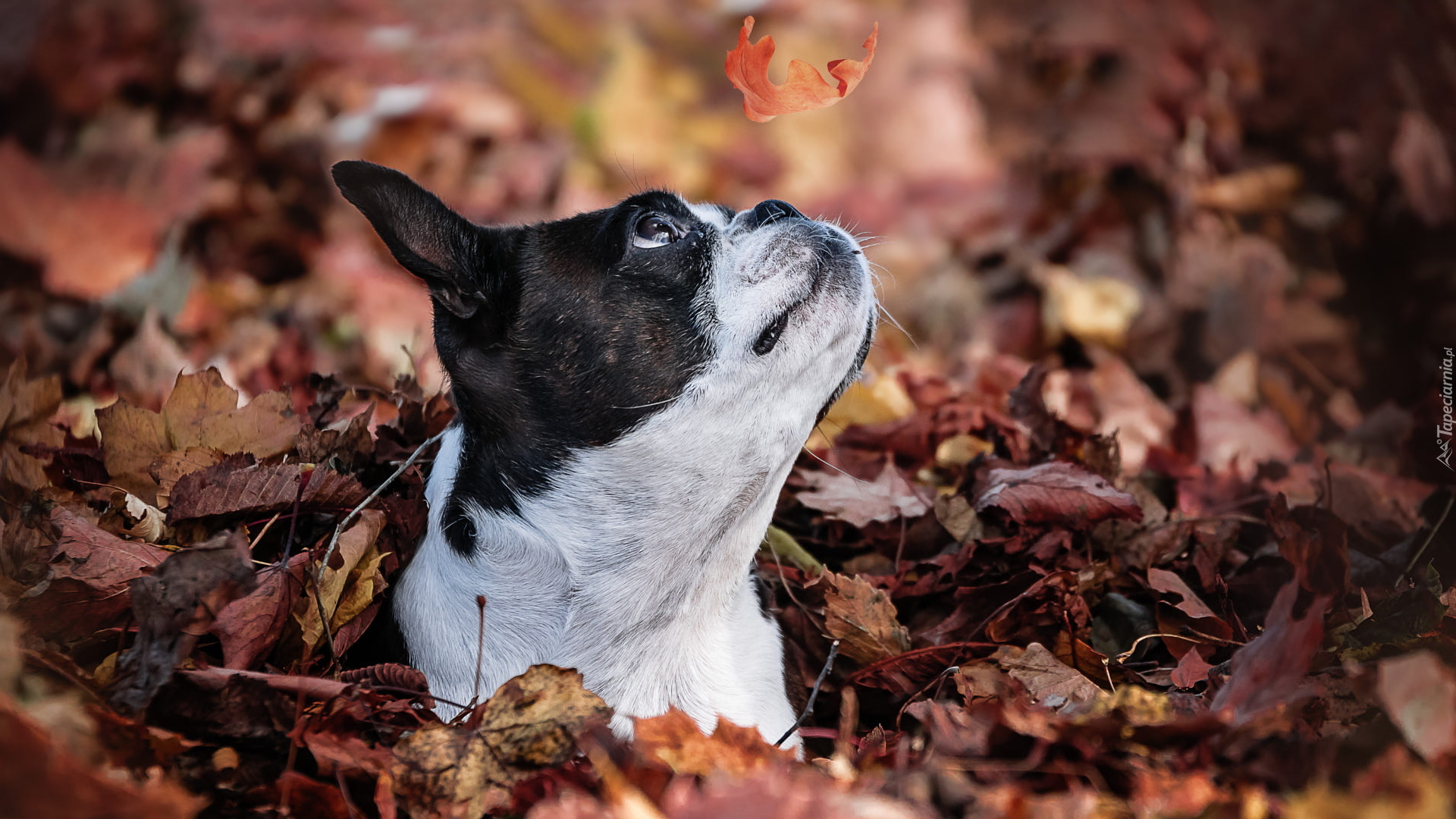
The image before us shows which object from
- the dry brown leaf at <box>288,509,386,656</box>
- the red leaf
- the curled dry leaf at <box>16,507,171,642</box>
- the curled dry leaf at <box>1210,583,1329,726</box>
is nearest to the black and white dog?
the dry brown leaf at <box>288,509,386,656</box>

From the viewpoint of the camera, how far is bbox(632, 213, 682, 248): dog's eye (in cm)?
253

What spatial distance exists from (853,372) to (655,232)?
0.54 meters

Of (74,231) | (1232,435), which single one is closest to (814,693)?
(1232,435)

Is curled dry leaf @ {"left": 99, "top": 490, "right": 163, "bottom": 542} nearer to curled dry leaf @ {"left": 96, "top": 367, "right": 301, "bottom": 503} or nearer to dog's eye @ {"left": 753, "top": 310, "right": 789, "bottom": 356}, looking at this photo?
curled dry leaf @ {"left": 96, "top": 367, "right": 301, "bottom": 503}

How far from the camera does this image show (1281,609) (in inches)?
70.4

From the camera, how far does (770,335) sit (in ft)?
7.69

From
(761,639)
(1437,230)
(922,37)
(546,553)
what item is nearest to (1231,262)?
(1437,230)

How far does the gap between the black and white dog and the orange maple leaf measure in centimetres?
27

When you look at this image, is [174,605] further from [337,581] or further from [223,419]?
[223,419]

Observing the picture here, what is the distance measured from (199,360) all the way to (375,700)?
350 cm

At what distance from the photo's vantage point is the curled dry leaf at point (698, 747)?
5.75ft

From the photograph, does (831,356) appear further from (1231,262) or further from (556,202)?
(556,202)

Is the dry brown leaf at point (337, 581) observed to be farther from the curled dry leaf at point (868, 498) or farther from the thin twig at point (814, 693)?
the curled dry leaf at point (868, 498)

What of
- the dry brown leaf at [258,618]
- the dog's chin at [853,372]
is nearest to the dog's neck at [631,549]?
the dog's chin at [853,372]
